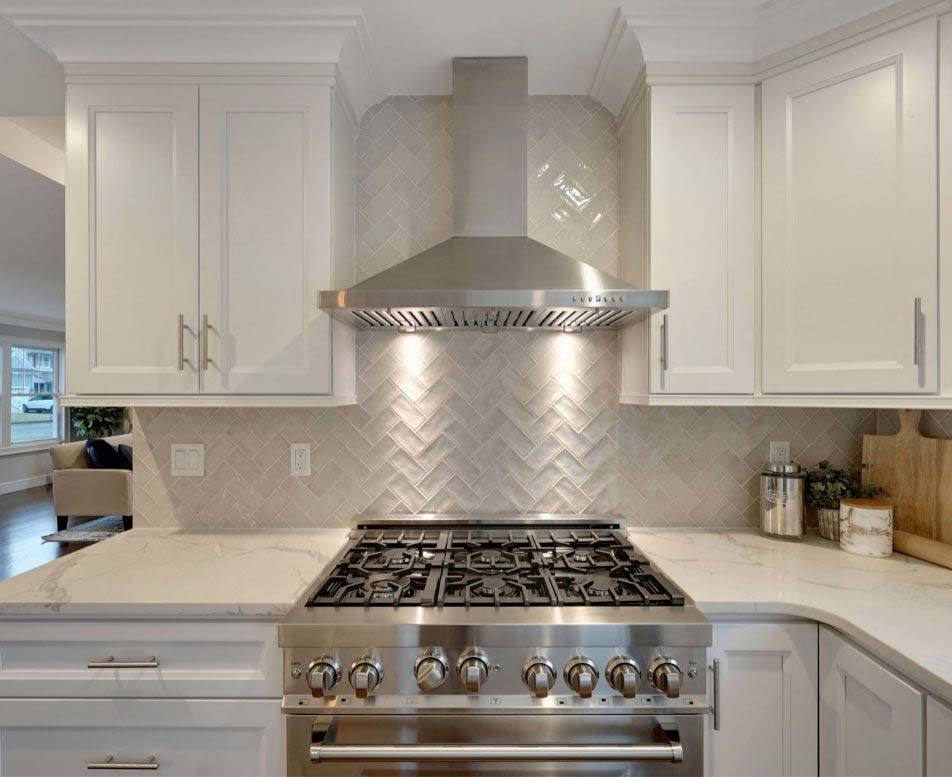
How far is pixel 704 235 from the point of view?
1.64 metres

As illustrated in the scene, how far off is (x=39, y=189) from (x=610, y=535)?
3679 mm

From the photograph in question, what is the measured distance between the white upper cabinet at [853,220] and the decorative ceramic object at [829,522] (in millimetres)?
520

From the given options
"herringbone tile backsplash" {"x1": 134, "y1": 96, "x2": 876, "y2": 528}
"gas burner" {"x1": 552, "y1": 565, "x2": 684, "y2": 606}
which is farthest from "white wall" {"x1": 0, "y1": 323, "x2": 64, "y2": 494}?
"gas burner" {"x1": 552, "y1": 565, "x2": 684, "y2": 606}

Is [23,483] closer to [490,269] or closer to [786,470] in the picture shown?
[490,269]

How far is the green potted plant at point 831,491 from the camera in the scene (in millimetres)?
1771

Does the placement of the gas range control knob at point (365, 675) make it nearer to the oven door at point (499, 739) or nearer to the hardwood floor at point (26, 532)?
the oven door at point (499, 739)

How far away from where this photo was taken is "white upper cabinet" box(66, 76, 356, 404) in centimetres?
162

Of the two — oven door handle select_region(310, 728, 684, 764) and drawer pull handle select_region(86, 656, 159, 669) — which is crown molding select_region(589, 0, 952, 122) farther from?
drawer pull handle select_region(86, 656, 159, 669)

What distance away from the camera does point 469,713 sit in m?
1.20

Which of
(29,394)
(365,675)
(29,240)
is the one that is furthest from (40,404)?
(365,675)

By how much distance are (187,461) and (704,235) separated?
6.34 feet

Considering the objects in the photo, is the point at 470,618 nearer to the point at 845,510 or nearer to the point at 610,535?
the point at 610,535

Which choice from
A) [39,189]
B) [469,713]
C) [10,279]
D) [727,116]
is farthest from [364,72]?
[10,279]

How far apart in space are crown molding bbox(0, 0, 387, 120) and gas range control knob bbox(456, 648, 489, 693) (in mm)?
1694
